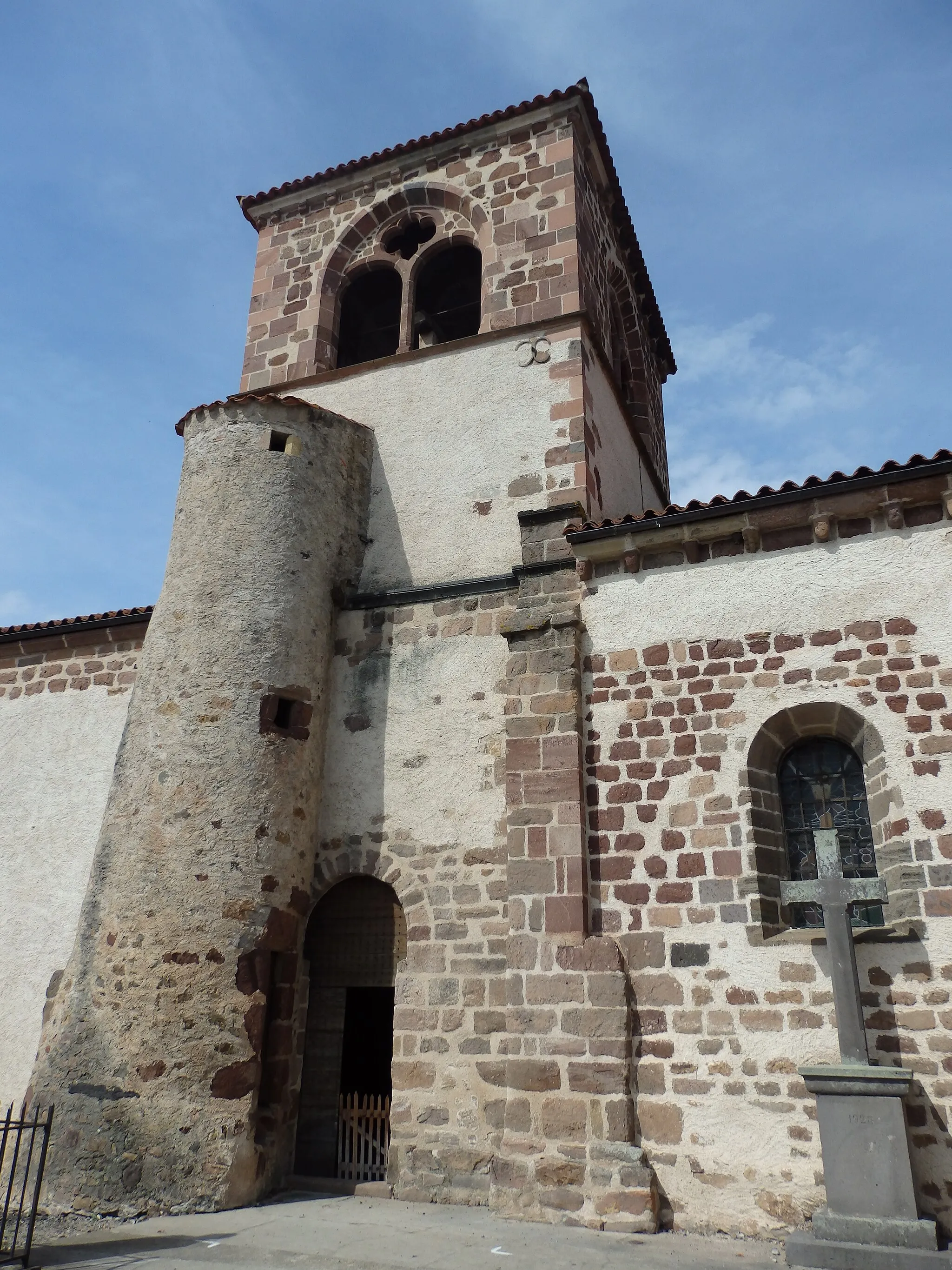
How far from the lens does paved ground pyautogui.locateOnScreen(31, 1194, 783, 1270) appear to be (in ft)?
16.7

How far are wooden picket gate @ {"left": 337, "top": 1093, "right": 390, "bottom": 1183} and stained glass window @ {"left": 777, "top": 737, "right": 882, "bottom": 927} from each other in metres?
3.62

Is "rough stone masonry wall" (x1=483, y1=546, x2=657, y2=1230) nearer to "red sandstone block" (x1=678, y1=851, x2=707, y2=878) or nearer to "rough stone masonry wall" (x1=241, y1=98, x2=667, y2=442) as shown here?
"red sandstone block" (x1=678, y1=851, x2=707, y2=878)

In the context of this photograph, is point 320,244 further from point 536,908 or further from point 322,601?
point 536,908

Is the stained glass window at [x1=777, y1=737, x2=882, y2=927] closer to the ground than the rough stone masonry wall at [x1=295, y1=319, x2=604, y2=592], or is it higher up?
closer to the ground

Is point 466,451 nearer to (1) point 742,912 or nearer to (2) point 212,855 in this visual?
(2) point 212,855

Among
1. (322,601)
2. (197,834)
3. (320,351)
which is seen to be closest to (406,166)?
(320,351)

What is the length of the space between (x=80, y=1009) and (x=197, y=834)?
1.49 meters

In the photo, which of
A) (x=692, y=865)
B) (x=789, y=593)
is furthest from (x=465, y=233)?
(x=692, y=865)

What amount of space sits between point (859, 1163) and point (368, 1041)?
414cm

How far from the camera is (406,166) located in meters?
12.0

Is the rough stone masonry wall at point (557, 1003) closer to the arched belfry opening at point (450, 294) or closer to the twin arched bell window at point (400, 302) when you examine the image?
the arched belfry opening at point (450, 294)

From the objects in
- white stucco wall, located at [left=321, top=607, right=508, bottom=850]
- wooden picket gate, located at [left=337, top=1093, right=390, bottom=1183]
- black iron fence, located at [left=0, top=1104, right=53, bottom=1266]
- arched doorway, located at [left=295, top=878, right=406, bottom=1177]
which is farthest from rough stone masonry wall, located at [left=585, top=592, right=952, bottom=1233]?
black iron fence, located at [left=0, top=1104, right=53, bottom=1266]

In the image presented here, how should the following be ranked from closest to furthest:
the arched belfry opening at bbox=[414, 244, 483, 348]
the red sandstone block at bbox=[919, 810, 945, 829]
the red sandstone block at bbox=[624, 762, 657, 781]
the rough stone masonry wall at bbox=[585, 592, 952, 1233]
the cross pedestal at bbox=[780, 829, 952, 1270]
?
the cross pedestal at bbox=[780, 829, 952, 1270] → the rough stone masonry wall at bbox=[585, 592, 952, 1233] → the red sandstone block at bbox=[919, 810, 945, 829] → the red sandstone block at bbox=[624, 762, 657, 781] → the arched belfry opening at bbox=[414, 244, 483, 348]

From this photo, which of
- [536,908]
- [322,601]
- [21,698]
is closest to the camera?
[536,908]
